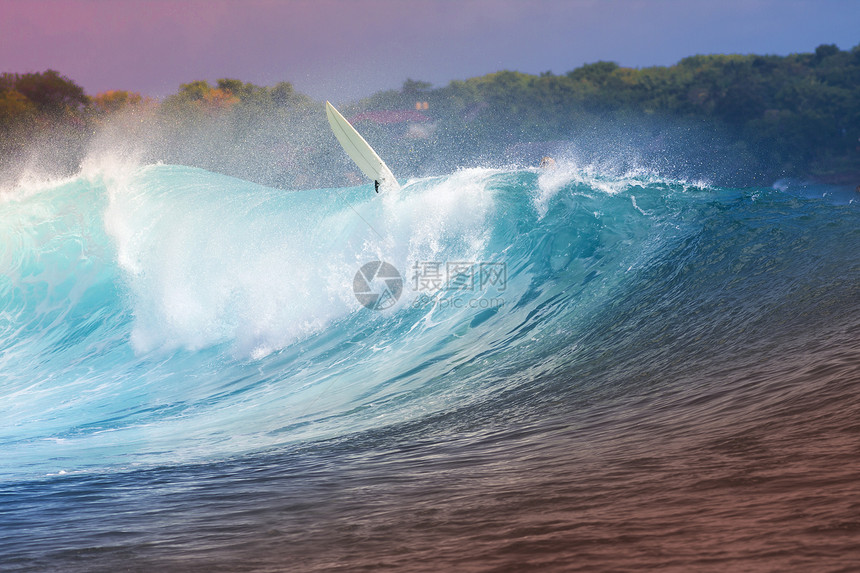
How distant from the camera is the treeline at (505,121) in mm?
46000

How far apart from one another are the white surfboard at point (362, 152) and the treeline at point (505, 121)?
1332 inches

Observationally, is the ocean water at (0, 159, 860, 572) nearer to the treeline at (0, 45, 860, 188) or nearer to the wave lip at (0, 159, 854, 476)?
the wave lip at (0, 159, 854, 476)

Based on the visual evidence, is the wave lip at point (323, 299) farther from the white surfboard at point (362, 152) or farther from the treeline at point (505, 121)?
the treeline at point (505, 121)

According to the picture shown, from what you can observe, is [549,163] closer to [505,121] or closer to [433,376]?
[433,376]

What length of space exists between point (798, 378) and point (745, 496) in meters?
1.79

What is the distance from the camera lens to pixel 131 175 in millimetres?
14070

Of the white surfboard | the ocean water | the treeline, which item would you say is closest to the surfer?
the ocean water

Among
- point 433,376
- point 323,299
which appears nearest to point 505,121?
point 323,299

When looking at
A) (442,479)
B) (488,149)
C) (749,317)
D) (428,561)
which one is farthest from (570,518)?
(488,149)

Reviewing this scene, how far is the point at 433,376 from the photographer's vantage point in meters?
6.85

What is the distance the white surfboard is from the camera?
11094 millimetres

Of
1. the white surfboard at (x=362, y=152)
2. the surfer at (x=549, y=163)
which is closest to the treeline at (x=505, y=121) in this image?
the white surfboard at (x=362, y=152)

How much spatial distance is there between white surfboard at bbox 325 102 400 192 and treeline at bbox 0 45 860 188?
111 ft

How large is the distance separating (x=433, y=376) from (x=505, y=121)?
48517 millimetres
